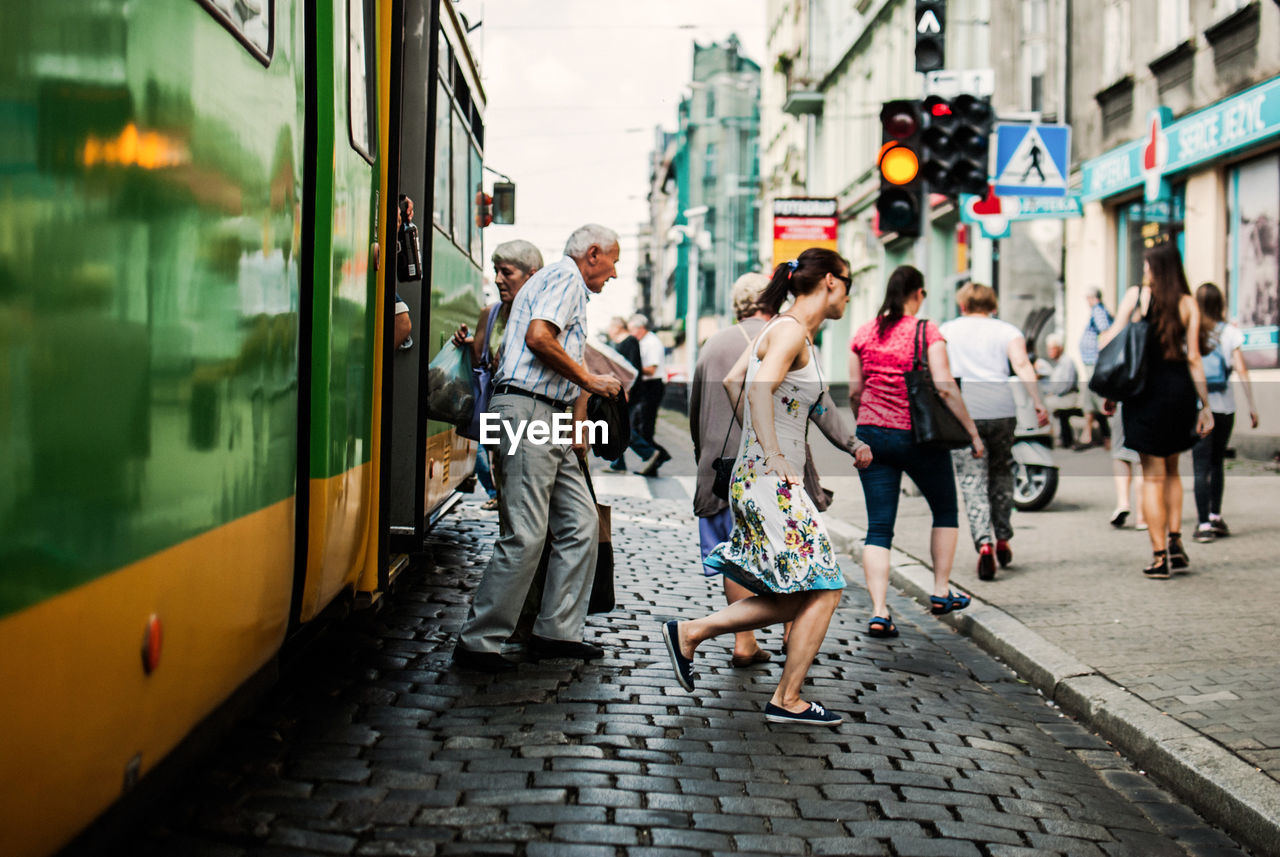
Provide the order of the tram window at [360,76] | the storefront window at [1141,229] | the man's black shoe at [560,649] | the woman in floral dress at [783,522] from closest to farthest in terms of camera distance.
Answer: the tram window at [360,76]
the woman in floral dress at [783,522]
the man's black shoe at [560,649]
the storefront window at [1141,229]

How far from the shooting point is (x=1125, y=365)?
8.37m

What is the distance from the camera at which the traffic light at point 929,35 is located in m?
11.6

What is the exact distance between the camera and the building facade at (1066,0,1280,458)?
16.2 metres

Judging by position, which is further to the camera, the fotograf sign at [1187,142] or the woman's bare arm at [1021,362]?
the fotograf sign at [1187,142]

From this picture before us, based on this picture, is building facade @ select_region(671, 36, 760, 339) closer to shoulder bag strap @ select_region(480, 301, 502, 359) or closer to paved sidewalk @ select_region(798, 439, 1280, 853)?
paved sidewalk @ select_region(798, 439, 1280, 853)

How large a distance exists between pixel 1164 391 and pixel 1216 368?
199cm

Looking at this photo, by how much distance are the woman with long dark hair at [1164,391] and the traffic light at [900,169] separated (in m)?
2.96

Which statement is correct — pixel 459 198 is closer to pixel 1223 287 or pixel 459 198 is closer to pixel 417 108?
pixel 417 108

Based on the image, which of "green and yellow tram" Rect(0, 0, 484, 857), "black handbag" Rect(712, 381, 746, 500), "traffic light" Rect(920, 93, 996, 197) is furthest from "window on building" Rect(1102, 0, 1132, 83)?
"green and yellow tram" Rect(0, 0, 484, 857)

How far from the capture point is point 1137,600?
7.76m

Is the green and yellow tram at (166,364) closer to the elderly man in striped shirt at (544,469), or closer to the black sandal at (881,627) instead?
the elderly man in striped shirt at (544,469)

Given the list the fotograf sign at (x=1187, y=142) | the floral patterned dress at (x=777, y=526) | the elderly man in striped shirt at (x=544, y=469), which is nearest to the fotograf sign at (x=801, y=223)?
the fotograf sign at (x=1187, y=142)

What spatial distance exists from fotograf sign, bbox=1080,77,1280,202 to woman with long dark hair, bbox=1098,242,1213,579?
838 cm

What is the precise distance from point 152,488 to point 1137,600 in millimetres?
6132
